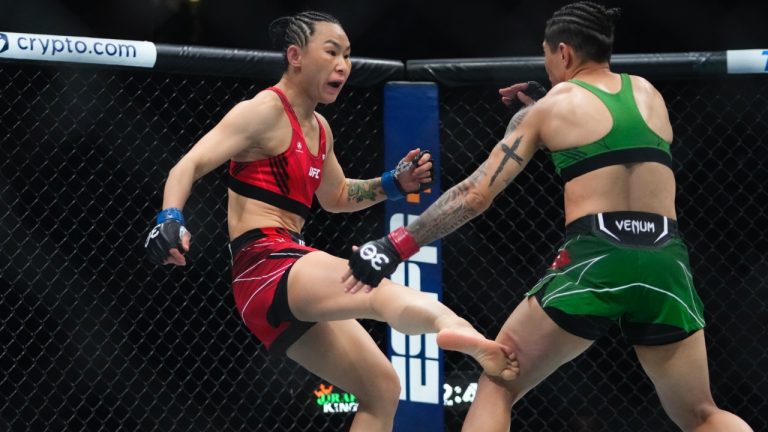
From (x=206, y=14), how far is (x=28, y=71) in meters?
0.84

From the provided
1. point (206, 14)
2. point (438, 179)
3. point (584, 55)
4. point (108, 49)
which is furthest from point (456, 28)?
point (584, 55)

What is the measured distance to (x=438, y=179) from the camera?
337 centimetres

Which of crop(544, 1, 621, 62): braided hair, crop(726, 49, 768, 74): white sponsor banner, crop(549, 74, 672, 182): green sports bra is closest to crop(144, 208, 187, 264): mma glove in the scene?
crop(549, 74, 672, 182): green sports bra

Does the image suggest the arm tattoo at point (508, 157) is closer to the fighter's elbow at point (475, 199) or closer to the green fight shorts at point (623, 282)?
the fighter's elbow at point (475, 199)

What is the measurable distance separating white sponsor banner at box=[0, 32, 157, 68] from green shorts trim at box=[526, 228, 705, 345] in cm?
160

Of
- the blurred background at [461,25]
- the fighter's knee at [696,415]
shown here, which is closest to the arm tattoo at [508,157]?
the fighter's knee at [696,415]

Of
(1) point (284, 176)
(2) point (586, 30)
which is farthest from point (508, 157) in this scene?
(1) point (284, 176)

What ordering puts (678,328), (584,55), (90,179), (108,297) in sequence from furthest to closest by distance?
(108,297) → (90,179) → (584,55) → (678,328)

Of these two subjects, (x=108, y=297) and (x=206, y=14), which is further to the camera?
(x=206, y=14)

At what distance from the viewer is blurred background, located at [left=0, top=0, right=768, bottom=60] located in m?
4.84

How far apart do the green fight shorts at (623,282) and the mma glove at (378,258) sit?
330 millimetres

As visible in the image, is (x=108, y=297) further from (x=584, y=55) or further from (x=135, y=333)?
(x=584, y=55)

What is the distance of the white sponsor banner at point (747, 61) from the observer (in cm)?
342

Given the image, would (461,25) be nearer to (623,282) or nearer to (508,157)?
(508,157)
